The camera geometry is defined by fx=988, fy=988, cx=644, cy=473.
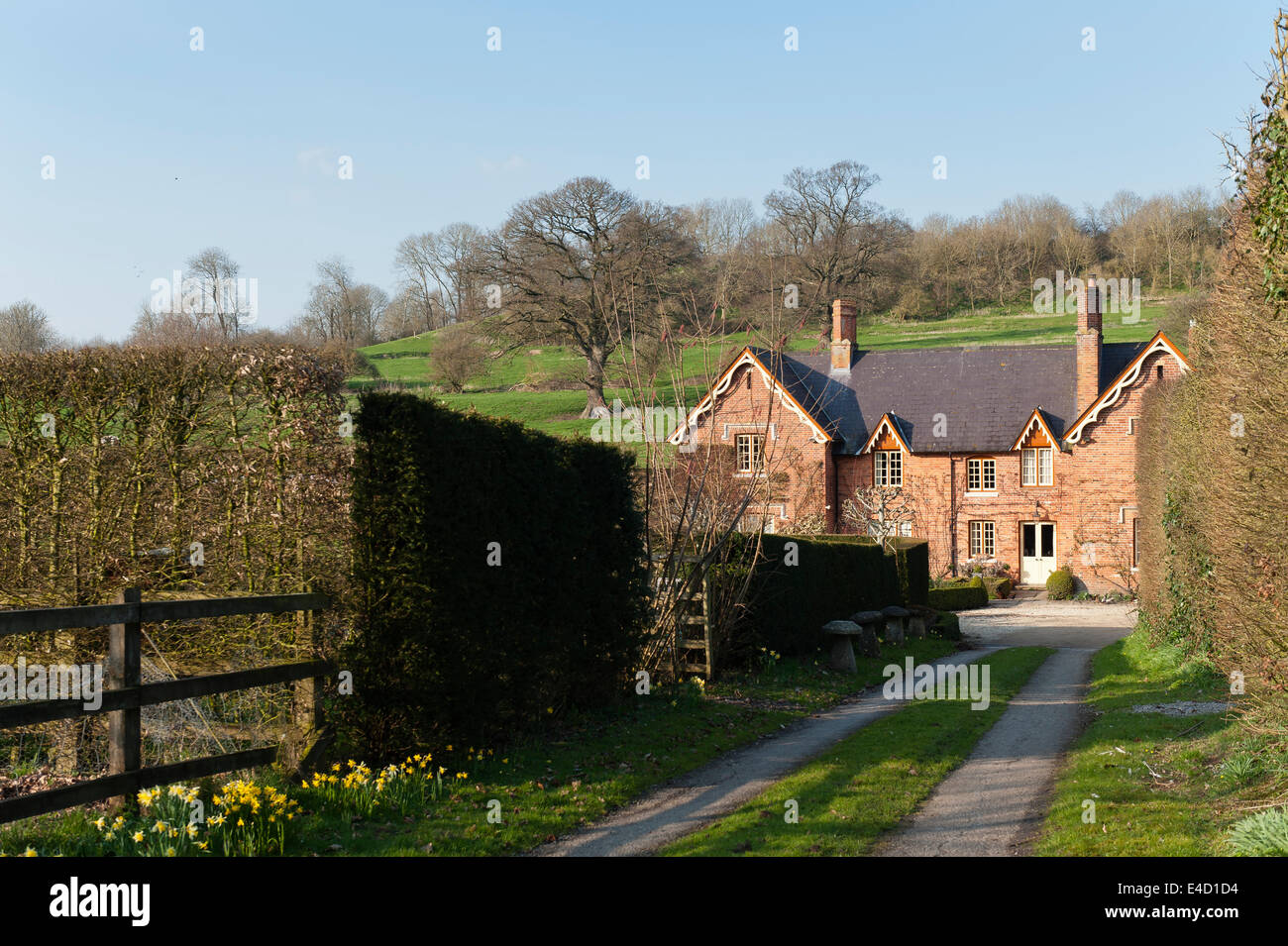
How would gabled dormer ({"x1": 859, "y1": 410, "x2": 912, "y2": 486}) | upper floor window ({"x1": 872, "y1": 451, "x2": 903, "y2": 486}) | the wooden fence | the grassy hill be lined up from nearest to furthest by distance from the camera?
the wooden fence
gabled dormer ({"x1": 859, "y1": 410, "x2": 912, "y2": 486})
upper floor window ({"x1": 872, "y1": 451, "x2": 903, "y2": 486})
the grassy hill

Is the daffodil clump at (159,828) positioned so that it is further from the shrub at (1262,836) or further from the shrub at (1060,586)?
the shrub at (1060,586)

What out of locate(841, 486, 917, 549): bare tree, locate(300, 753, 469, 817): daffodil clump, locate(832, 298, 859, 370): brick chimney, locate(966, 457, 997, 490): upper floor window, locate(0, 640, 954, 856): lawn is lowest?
locate(0, 640, 954, 856): lawn

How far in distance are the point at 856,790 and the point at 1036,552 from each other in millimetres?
34608

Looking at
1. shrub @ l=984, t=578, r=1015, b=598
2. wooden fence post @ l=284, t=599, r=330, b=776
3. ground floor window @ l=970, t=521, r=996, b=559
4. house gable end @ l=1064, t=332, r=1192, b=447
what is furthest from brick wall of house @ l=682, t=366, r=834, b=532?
wooden fence post @ l=284, t=599, r=330, b=776

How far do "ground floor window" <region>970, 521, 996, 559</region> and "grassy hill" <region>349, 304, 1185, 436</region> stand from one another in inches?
426

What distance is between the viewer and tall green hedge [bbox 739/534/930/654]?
1598 centimetres

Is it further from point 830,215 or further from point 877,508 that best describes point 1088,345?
point 830,215

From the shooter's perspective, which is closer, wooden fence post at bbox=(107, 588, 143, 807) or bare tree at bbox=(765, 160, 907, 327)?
wooden fence post at bbox=(107, 588, 143, 807)

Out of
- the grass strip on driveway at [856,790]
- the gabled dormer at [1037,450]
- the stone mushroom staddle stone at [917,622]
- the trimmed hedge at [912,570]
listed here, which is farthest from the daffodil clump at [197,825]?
the gabled dormer at [1037,450]

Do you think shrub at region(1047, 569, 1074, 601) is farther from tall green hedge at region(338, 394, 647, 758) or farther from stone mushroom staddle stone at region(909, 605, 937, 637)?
tall green hedge at region(338, 394, 647, 758)

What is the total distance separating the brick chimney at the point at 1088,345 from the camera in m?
38.9

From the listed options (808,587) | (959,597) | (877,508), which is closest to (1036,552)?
(959,597)
